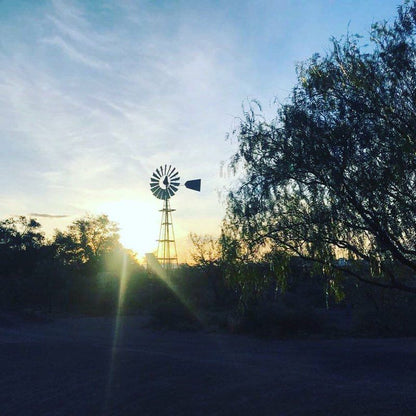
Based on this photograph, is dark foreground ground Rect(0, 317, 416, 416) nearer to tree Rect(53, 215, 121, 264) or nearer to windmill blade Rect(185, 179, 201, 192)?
windmill blade Rect(185, 179, 201, 192)

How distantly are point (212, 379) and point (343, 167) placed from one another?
6411 mm

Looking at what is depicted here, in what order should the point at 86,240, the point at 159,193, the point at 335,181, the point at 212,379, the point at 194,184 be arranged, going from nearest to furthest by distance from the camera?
the point at 335,181
the point at 212,379
the point at 194,184
the point at 159,193
the point at 86,240

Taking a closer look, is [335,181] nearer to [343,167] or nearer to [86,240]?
[343,167]

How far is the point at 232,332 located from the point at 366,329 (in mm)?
7185

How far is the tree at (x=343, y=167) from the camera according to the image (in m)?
9.37

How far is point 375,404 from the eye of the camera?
947cm

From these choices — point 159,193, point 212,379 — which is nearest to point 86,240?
point 159,193

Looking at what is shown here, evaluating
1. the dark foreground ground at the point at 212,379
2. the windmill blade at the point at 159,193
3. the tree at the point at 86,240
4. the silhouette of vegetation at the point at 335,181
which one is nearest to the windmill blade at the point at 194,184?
the windmill blade at the point at 159,193

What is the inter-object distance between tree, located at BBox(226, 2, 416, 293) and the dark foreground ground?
2.86 m

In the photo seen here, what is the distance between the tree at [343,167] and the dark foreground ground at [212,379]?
286 centimetres

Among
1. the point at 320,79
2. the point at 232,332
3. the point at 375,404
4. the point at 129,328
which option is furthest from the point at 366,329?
the point at 320,79

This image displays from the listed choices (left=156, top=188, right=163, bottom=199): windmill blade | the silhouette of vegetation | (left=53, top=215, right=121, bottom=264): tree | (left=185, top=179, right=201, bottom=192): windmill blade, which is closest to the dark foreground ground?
the silhouette of vegetation

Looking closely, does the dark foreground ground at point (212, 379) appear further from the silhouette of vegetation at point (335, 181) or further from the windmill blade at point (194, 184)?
the windmill blade at point (194, 184)

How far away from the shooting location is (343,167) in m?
9.65
